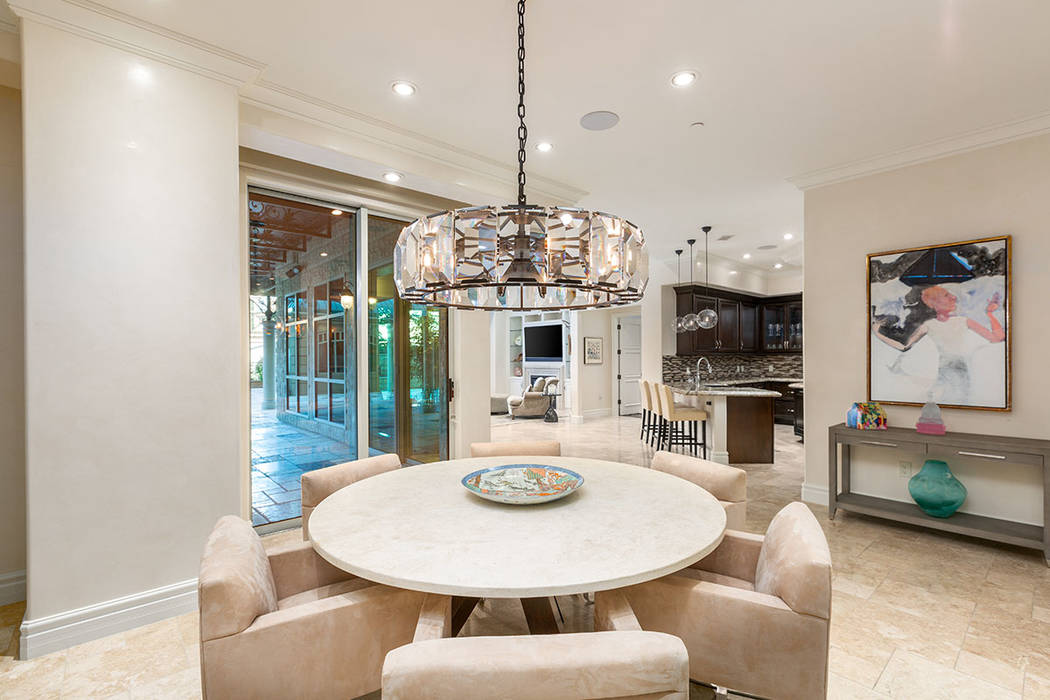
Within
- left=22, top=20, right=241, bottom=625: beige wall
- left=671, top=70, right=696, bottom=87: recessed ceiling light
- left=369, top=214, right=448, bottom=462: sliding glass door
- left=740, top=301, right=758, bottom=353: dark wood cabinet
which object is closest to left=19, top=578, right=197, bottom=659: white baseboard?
left=22, top=20, right=241, bottom=625: beige wall

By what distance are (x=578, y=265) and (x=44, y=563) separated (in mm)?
2502

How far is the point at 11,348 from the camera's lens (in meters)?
2.50

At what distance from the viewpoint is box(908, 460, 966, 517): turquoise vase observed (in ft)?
10.6

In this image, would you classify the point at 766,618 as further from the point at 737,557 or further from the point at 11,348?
the point at 11,348

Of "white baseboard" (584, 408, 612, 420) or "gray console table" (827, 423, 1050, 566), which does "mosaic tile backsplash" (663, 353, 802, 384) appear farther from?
"gray console table" (827, 423, 1050, 566)

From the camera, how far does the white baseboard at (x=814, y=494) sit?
3.95 m

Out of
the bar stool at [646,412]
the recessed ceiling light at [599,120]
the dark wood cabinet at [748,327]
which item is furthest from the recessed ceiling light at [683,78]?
the dark wood cabinet at [748,327]

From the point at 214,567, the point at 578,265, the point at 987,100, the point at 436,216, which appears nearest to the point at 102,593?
the point at 214,567

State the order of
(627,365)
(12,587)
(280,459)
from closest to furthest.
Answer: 1. (12,587)
2. (280,459)
3. (627,365)

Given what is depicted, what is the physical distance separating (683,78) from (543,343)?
8381 millimetres

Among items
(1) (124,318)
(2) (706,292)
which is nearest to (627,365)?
(2) (706,292)

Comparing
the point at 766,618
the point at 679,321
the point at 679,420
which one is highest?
the point at 679,321

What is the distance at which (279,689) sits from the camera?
1241 millimetres

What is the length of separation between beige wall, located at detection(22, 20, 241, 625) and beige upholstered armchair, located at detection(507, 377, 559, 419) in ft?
22.8
